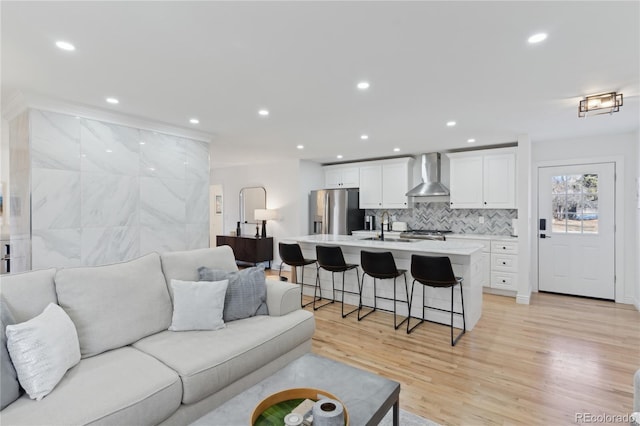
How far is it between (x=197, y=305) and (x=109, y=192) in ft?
7.22

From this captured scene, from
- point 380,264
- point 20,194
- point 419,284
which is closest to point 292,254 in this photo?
point 380,264

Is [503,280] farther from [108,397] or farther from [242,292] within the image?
[108,397]

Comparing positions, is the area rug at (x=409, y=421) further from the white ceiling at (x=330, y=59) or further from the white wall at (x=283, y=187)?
the white wall at (x=283, y=187)

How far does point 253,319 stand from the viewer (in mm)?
2496

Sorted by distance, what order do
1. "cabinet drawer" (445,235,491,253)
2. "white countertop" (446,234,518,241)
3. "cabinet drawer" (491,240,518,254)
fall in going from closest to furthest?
1. "cabinet drawer" (491,240,518,254)
2. "white countertop" (446,234,518,241)
3. "cabinet drawer" (445,235,491,253)

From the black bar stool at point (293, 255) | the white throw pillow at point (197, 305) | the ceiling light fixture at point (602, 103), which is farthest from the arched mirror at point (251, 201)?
the ceiling light fixture at point (602, 103)

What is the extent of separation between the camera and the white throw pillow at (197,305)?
2275 millimetres

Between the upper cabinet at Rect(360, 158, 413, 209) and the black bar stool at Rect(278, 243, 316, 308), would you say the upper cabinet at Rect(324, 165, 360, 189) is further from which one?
the black bar stool at Rect(278, 243, 316, 308)

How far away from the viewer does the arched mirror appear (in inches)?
290

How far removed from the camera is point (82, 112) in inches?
133

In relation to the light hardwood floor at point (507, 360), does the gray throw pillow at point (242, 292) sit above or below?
above

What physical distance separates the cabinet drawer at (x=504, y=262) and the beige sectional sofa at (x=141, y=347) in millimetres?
3677

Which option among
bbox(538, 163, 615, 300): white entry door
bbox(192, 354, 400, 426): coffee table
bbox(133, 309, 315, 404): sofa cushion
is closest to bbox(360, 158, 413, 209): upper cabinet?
bbox(538, 163, 615, 300): white entry door

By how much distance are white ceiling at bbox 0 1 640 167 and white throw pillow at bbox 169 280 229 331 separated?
1.68 meters
